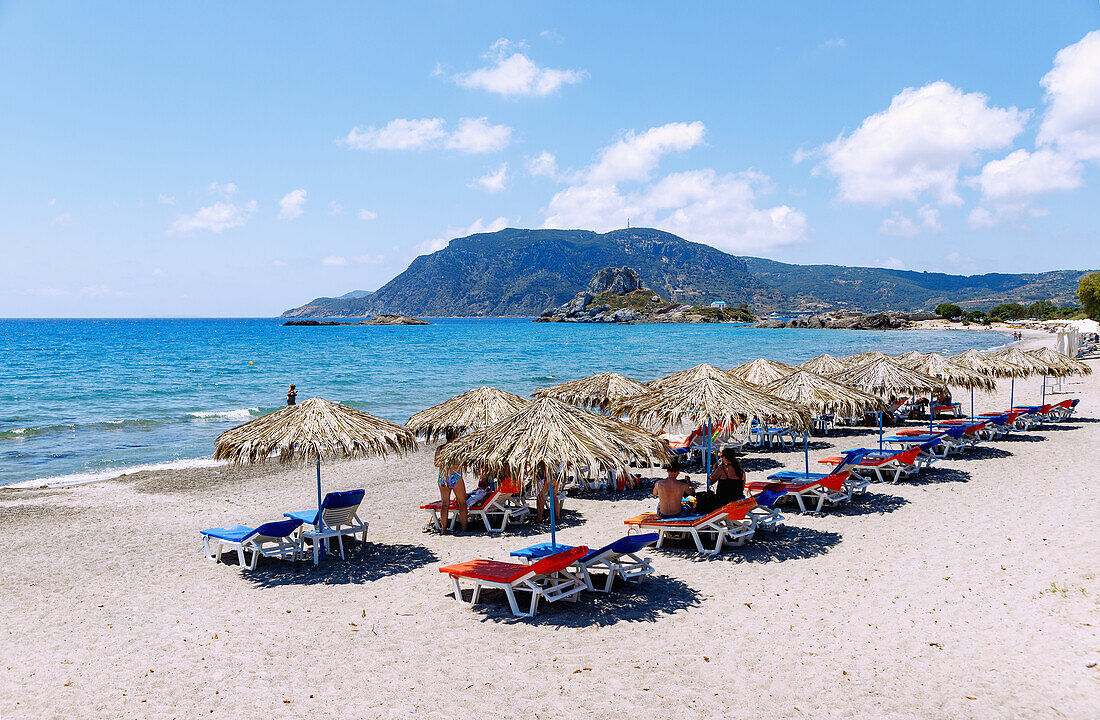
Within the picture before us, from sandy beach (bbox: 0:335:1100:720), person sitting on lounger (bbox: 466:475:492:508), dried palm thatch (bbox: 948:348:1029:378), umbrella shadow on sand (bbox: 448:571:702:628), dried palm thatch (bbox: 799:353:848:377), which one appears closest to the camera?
sandy beach (bbox: 0:335:1100:720)

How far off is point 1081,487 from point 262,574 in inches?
520

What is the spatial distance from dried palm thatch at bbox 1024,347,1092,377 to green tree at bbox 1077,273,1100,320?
203 ft

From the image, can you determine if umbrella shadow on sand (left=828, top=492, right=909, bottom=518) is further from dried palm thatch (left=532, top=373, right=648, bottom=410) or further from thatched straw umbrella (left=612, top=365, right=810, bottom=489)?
dried palm thatch (left=532, top=373, right=648, bottom=410)

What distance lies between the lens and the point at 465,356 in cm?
6316

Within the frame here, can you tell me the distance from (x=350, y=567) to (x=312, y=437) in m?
1.80

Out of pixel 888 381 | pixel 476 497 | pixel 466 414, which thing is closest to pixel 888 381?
pixel 888 381

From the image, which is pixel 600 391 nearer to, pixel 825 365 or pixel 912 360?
pixel 825 365

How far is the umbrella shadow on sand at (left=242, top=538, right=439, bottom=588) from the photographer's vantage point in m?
8.10

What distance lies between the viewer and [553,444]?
7379 mm

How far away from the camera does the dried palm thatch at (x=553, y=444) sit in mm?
7281

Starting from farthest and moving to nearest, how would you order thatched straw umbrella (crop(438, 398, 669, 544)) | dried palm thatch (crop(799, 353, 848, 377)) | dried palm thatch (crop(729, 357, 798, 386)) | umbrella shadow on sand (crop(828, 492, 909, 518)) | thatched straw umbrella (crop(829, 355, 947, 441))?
dried palm thatch (crop(799, 353, 848, 377))
dried palm thatch (crop(729, 357, 798, 386))
thatched straw umbrella (crop(829, 355, 947, 441))
umbrella shadow on sand (crop(828, 492, 909, 518))
thatched straw umbrella (crop(438, 398, 669, 544))

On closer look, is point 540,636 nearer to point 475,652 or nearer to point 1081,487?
point 475,652

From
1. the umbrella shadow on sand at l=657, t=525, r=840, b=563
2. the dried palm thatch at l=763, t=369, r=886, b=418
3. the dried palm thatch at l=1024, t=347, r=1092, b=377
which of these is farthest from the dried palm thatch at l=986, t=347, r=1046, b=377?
the umbrella shadow on sand at l=657, t=525, r=840, b=563

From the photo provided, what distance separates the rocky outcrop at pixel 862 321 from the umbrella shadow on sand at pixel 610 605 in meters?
129
